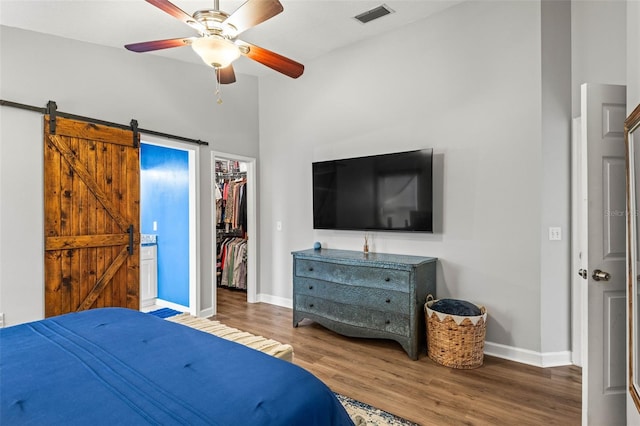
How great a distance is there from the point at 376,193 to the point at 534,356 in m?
1.95

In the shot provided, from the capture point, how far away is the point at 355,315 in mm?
3311

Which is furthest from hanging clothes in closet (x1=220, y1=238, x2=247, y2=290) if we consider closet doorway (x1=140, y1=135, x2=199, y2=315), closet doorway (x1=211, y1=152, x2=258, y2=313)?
closet doorway (x1=140, y1=135, x2=199, y2=315)

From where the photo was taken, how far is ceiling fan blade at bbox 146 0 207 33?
1.82m

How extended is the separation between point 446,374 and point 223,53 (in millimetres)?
2789

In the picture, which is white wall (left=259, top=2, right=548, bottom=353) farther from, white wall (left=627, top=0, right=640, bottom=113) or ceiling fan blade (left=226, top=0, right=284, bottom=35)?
ceiling fan blade (left=226, top=0, right=284, bottom=35)

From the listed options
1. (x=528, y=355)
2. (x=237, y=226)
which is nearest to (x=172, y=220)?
(x=237, y=226)

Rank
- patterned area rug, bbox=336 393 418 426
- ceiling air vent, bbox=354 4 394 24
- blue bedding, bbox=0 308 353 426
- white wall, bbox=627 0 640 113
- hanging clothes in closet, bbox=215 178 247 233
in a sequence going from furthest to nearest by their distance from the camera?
hanging clothes in closet, bbox=215 178 247 233 → ceiling air vent, bbox=354 4 394 24 → patterned area rug, bbox=336 393 418 426 → white wall, bbox=627 0 640 113 → blue bedding, bbox=0 308 353 426

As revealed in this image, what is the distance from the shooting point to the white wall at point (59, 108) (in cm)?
280

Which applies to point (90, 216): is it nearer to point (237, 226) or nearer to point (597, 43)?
point (237, 226)

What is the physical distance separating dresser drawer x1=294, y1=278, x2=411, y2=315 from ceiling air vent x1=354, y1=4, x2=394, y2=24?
256 centimetres

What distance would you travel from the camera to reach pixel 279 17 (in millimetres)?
3168

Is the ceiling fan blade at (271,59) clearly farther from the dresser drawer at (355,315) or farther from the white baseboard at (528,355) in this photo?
the white baseboard at (528,355)

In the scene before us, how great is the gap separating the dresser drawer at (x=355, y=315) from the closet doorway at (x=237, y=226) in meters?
1.32

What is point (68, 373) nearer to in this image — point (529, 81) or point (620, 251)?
point (620, 251)
